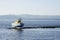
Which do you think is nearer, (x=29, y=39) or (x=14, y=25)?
(x=29, y=39)

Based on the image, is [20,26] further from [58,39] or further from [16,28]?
[58,39]

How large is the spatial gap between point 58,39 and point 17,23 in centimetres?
3512

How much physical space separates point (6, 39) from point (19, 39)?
2857mm

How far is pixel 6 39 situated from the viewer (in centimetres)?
5262

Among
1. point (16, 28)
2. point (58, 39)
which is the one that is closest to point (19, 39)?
point (58, 39)

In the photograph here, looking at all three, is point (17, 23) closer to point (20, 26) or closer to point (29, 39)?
point (20, 26)

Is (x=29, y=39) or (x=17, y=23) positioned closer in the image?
(x=29, y=39)

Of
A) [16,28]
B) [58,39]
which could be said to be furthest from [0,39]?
[16,28]

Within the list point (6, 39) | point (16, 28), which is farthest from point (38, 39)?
point (16, 28)

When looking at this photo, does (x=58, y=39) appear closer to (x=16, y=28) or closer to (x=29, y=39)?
(x=29, y=39)

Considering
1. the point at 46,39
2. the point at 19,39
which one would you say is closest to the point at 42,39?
the point at 46,39

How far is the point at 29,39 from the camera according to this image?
53.3 meters

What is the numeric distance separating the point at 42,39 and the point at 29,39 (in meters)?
2.25

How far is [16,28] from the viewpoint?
8500 centimetres
